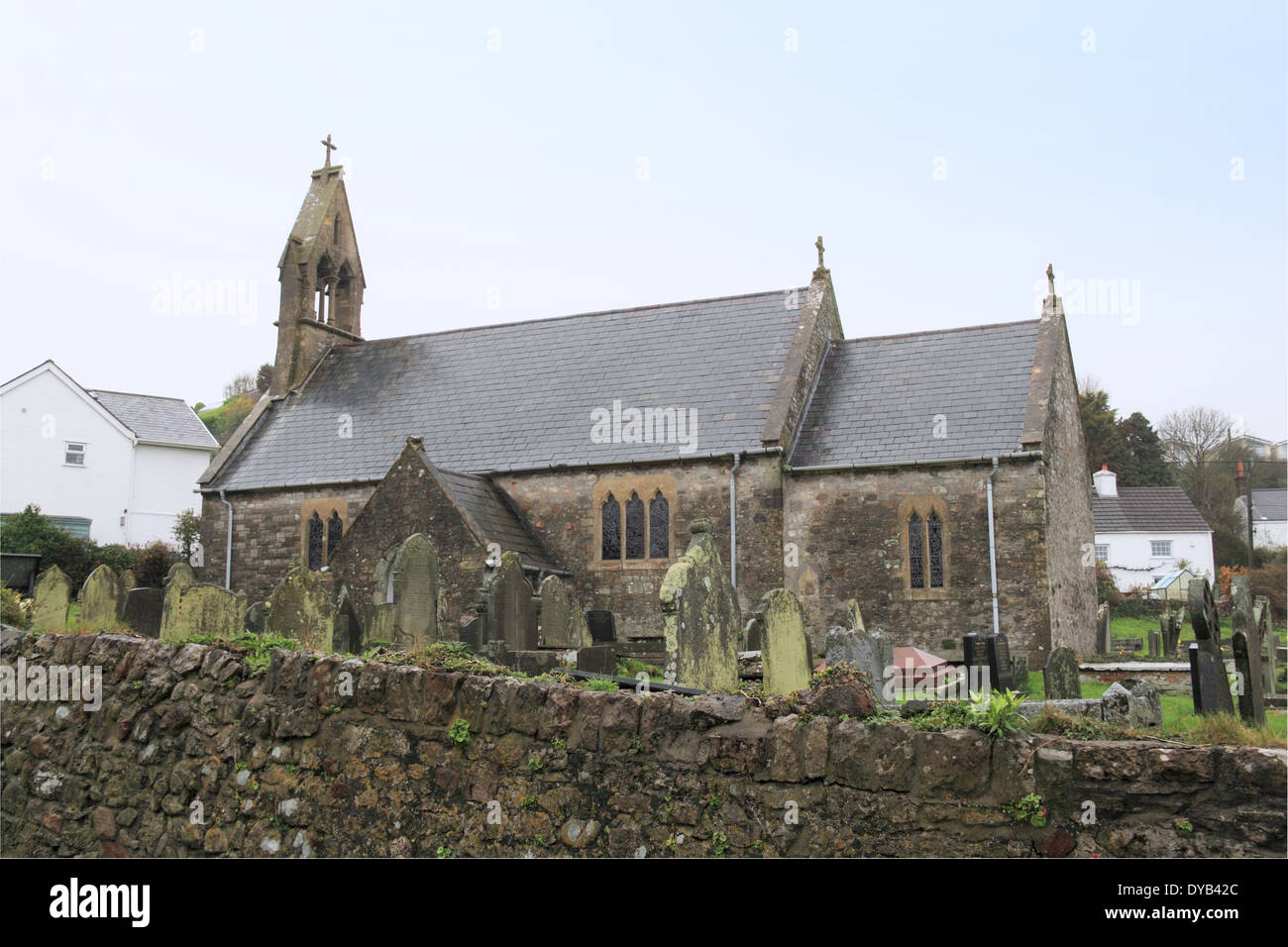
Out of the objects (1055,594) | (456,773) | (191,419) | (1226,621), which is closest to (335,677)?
(456,773)

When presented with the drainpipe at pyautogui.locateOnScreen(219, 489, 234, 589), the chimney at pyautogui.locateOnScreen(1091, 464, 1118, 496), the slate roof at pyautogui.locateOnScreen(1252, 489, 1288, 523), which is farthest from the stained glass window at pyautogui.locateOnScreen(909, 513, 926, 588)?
the slate roof at pyautogui.locateOnScreen(1252, 489, 1288, 523)

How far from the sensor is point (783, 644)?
1095 centimetres

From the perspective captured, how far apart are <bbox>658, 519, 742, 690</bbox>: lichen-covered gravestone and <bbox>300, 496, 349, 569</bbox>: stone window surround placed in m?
17.5

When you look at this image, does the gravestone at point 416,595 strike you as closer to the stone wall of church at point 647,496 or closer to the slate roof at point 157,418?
the stone wall of church at point 647,496

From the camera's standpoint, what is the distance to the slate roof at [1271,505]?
63156 millimetres

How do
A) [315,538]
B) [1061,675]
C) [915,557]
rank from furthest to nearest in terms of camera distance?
[315,538] < [915,557] < [1061,675]

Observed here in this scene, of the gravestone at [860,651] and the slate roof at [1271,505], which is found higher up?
the slate roof at [1271,505]

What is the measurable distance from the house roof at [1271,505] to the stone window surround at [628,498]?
51.0 m

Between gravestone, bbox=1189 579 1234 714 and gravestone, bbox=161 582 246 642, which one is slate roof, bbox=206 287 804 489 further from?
gravestone, bbox=1189 579 1234 714

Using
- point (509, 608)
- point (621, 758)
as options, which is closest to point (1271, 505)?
point (509, 608)

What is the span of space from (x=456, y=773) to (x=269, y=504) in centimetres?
2330

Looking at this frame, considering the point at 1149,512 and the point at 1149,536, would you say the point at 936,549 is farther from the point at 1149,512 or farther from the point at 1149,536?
the point at 1149,512

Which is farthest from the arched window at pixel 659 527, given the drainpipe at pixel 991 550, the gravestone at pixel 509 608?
the gravestone at pixel 509 608

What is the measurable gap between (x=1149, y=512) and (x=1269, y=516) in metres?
15.4
